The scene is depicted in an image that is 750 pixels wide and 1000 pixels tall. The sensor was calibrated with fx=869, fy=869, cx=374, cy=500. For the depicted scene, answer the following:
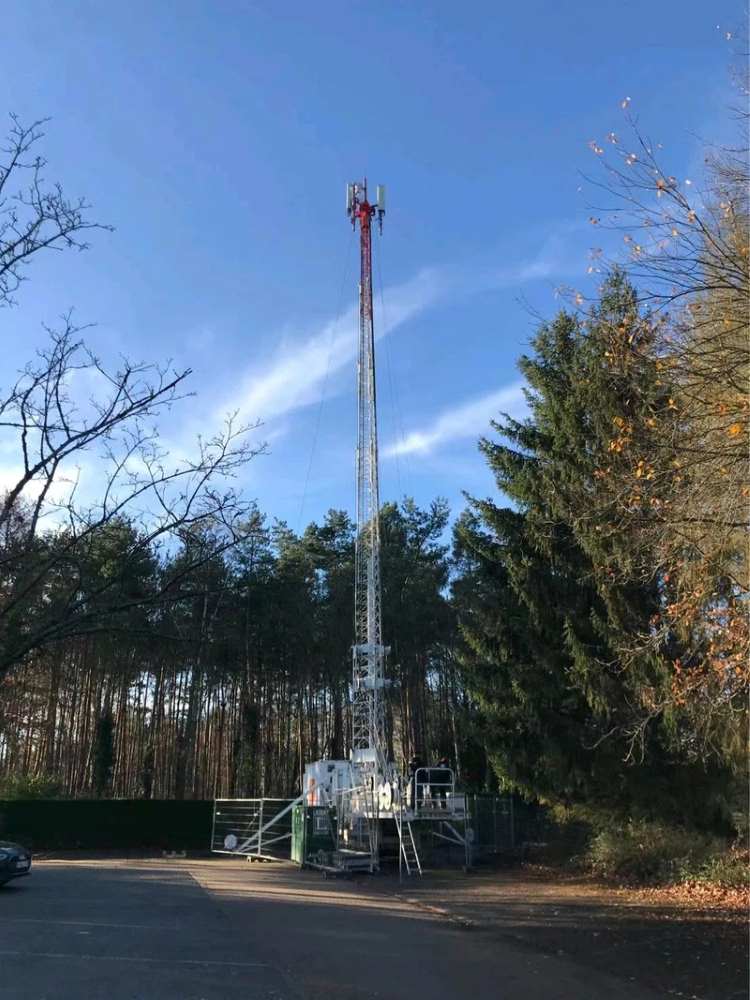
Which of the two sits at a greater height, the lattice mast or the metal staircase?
the lattice mast

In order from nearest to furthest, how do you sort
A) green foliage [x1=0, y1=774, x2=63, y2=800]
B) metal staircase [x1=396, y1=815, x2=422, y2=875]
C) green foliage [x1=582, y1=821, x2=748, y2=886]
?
green foliage [x1=582, y1=821, x2=748, y2=886] < metal staircase [x1=396, y1=815, x2=422, y2=875] < green foliage [x1=0, y1=774, x2=63, y2=800]

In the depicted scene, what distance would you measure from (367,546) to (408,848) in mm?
15640

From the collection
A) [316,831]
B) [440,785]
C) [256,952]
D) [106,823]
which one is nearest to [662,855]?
[440,785]

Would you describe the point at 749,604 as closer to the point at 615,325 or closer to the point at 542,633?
the point at 615,325

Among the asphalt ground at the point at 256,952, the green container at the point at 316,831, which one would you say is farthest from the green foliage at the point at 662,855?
the green container at the point at 316,831

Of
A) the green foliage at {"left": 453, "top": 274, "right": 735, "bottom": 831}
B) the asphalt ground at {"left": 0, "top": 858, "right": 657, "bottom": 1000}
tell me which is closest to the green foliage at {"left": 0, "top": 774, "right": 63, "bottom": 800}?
the asphalt ground at {"left": 0, "top": 858, "right": 657, "bottom": 1000}

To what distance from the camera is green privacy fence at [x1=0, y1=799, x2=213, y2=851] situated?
32781 millimetres

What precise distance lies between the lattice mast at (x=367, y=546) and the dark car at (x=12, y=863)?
16088 mm

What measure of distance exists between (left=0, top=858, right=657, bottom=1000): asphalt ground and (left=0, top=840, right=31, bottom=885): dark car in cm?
38

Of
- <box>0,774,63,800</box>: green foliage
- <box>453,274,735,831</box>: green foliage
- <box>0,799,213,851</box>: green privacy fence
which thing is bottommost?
<box>0,799,213,851</box>: green privacy fence

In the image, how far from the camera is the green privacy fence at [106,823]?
3278 centimetres

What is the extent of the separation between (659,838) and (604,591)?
5.54 meters

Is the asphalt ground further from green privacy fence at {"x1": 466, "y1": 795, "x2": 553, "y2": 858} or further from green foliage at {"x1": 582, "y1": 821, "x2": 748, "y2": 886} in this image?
green privacy fence at {"x1": 466, "y1": 795, "x2": 553, "y2": 858}

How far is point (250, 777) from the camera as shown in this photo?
142ft
